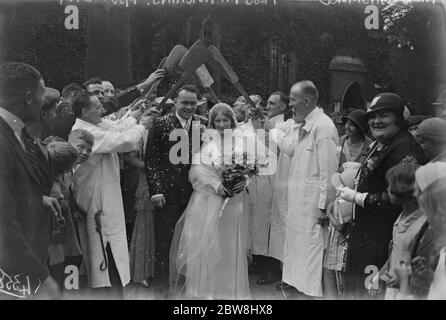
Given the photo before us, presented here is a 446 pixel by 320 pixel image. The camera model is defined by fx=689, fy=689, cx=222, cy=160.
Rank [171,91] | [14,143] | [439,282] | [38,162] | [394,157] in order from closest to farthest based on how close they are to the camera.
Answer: [439,282] → [14,143] → [38,162] → [394,157] → [171,91]

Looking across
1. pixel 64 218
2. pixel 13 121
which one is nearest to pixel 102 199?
pixel 64 218

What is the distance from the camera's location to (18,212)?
12.9ft

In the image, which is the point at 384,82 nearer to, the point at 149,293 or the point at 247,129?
the point at 247,129

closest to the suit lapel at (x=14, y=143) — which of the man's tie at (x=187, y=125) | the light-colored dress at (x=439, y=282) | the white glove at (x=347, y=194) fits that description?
the man's tie at (x=187, y=125)

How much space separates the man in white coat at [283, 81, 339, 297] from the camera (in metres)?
4.46

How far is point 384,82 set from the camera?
14.0ft

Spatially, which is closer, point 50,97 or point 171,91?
point 50,97

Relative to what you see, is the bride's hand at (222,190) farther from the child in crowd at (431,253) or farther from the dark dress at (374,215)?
the child in crowd at (431,253)

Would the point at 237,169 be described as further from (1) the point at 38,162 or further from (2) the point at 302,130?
(1) the point at 38,162

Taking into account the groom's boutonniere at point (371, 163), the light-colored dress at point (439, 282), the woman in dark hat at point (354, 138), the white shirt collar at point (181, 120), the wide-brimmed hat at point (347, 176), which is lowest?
the light-colored dress at point (439, 282)

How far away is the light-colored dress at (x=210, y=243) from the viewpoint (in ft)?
14.7

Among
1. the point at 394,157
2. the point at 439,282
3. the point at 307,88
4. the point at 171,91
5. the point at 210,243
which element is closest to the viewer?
the point at 439,282

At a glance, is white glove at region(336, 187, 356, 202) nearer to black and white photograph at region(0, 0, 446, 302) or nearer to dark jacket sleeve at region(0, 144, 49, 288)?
black and white photograph at region(0, 0, 446, 302)

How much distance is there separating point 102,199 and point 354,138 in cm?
168
